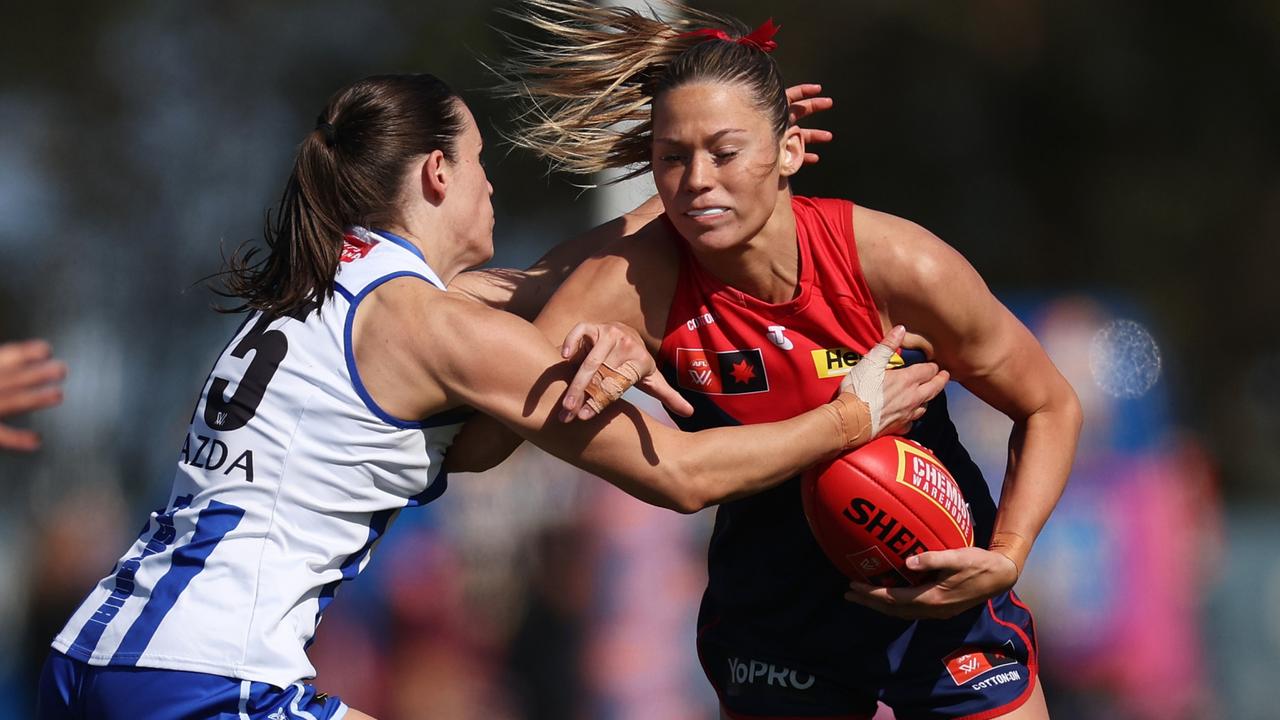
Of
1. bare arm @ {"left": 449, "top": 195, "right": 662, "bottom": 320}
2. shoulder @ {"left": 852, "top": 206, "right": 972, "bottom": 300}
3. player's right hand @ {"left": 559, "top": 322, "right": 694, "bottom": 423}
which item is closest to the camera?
player's right hand @ {"left": 559, "top": 322, "right": 694, "bottom": 423}

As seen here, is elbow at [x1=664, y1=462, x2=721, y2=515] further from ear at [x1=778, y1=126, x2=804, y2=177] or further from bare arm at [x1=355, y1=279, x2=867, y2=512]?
ear at [x1=778, y1=126, x2=804, y2=177]

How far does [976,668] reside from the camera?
3.12 meters

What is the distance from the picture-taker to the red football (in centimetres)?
285

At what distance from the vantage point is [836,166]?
6754mm

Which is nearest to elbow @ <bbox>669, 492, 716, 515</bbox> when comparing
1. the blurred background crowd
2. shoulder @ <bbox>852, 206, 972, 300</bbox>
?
shoulder @ <bbox>852, 206, 972, 300</bbox>

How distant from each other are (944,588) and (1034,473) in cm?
43

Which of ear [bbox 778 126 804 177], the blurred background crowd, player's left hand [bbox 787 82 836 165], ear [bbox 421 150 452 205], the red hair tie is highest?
the red hair tie

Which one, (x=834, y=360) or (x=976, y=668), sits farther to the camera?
(x=976, y=668)

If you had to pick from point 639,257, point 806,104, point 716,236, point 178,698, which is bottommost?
point 178,698

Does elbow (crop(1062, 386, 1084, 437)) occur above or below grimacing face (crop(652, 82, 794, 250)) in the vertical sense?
below

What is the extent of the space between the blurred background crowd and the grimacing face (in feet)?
9.59

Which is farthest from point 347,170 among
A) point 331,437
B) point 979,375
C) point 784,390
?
point 979,375

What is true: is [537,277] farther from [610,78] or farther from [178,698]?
[178,698]

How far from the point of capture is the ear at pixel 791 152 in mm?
2990
